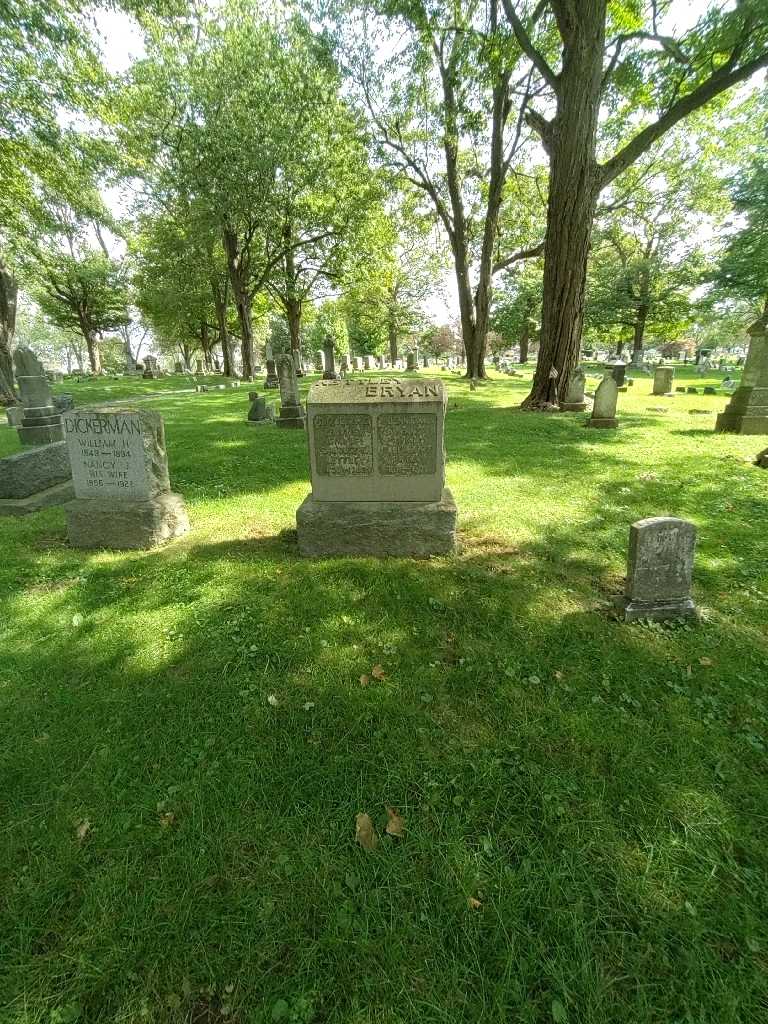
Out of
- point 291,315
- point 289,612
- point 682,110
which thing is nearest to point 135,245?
point 291,315

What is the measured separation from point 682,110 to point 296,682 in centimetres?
1452

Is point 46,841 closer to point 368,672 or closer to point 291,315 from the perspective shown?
point 368,672

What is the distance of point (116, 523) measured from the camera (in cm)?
489

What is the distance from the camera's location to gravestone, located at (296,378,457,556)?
4402mm

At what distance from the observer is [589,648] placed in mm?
3133

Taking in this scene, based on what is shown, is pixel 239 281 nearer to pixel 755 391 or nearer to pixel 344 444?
pixel 755 391

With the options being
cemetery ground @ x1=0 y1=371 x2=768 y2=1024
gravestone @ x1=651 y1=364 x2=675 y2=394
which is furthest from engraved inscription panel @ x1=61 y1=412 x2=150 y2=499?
gravestone @ x1=651 y1=364 x2=675 y2=394

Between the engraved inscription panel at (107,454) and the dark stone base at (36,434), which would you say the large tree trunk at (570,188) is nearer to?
the engraved inscription panel at (107,454)

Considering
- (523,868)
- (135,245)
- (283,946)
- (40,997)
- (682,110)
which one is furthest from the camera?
(135,245)

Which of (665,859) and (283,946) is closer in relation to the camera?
(283,946)

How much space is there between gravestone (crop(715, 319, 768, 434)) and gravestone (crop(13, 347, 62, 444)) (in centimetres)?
1544

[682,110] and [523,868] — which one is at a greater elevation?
[682,110]

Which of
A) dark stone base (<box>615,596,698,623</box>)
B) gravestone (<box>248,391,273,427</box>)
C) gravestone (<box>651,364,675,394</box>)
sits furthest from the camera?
gravestone (<box>651,364,675,394</box>)

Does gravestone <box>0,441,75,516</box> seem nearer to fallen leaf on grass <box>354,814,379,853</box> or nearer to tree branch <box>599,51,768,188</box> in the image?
fallen leaf on grass <box>354,814,379,853</box>
